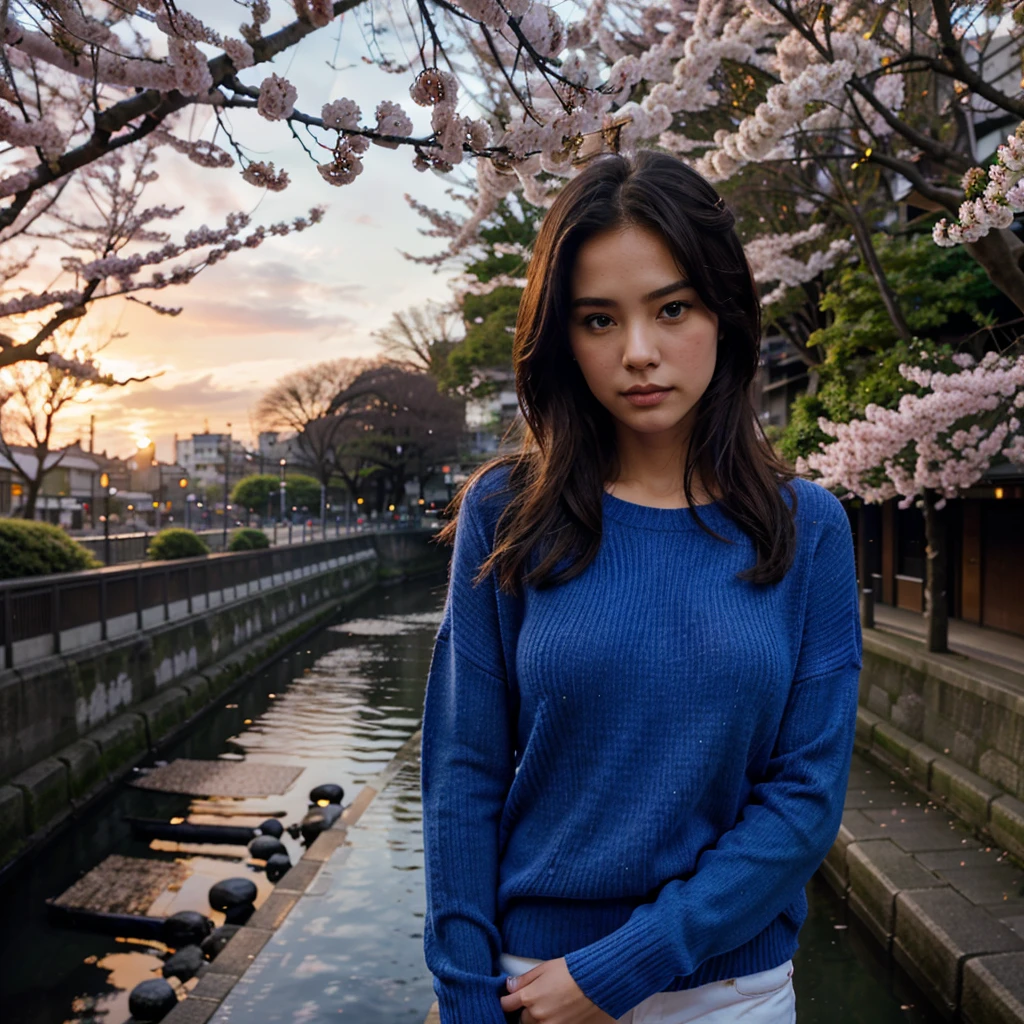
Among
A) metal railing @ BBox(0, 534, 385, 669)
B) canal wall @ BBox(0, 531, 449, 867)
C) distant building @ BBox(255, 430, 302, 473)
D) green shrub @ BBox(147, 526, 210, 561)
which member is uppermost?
distant building @ BBox(255, 430, 302, 473)

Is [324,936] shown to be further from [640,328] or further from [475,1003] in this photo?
A: [640,328]

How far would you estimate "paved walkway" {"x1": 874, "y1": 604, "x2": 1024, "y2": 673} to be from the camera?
9719mm

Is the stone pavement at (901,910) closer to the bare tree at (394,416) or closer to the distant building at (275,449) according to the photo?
the bare tree at (394,416)

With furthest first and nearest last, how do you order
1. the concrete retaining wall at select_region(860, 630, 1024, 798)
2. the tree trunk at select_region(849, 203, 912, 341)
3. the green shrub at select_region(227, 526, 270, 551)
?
the green shrub at select_region(227, 526, 270, 551) < the tree trunk at select_region(849, 203, 912, 341) < the concrete retaining wall at select_region(860, 630, 1024, 798)

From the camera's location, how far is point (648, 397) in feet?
4.95

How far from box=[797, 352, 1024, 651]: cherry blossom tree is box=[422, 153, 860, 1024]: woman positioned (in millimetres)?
6588

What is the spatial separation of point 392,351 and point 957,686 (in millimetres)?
41812

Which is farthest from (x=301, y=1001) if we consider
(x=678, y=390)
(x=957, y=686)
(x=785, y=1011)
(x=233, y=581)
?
(x=233, y=581)

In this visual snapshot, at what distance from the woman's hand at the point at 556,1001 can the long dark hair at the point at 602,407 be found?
54 cm

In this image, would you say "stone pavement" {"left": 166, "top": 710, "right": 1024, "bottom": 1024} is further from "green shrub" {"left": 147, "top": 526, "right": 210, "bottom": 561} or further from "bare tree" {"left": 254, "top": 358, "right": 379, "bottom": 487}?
"bare tree" {"left": 254, "top": 358, "right": 379, "bottom": 487}

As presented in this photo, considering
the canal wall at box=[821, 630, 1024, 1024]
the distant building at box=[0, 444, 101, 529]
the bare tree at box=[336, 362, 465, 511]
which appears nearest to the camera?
the canal wall at box=[821, 630, 1024, 1024]

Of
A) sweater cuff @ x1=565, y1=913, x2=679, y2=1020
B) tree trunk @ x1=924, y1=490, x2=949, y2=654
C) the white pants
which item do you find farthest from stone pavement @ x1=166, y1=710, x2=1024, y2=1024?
sweater cuff @ x1=565, y1=913, x2=679, y2=1020

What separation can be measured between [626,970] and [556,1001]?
0.10m

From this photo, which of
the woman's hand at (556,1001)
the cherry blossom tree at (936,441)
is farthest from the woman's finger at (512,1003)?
the cherry blossom tree at (936,441)
